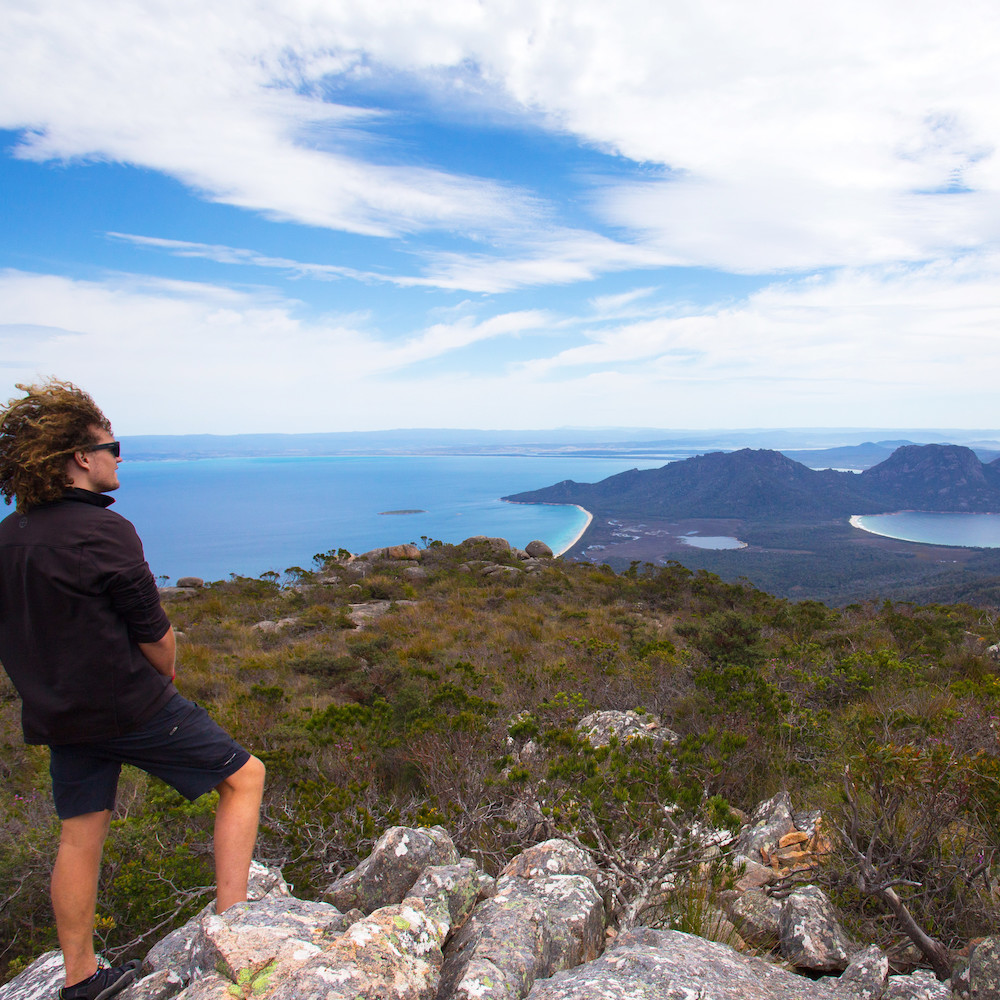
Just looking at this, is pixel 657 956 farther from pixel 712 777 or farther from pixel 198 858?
pixel 198 858

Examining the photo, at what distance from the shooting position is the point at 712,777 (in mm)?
3473

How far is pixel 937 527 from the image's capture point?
95625 mm

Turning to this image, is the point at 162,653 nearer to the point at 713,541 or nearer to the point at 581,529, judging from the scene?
the point at 581,529

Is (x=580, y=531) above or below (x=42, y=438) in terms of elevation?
below

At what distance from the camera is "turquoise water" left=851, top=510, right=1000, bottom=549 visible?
272ft

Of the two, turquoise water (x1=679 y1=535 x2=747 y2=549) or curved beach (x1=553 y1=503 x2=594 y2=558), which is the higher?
curved beach (x1=553 y1=503 x2=594 y2=558)

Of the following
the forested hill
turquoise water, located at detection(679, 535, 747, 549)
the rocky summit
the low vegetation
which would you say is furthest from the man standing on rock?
the forested hill

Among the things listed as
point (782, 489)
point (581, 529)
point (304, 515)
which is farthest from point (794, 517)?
point (304, 515)

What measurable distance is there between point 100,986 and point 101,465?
1.79 metres

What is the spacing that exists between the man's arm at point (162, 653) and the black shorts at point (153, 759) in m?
0.13

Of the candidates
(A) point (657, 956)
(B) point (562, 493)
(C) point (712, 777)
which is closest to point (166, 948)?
(A) point (657, 956)

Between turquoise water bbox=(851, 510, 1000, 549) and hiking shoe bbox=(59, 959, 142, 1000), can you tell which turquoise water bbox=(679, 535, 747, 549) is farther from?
hiking shoe bbox=(59, 959, 142, 1000)

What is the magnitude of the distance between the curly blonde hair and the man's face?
0.11ft

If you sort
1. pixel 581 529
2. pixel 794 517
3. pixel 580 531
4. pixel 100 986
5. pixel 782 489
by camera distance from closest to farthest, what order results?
Result: 1. pixel 100 986
2. pixel 580 531
3. pixel 581 529
4. pixel 794 517
5. pixel 782 489
